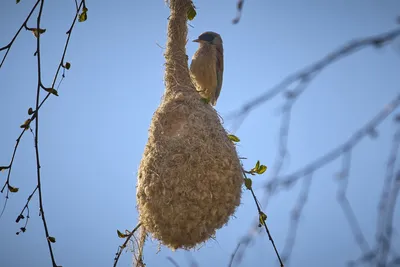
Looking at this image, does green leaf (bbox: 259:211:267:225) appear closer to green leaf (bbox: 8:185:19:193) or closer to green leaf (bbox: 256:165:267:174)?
green leaf (bbox: 256:165:267:174)

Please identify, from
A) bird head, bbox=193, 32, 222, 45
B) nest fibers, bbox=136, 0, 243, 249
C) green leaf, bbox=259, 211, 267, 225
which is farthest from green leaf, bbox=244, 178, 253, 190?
bird head, bbox=193, 32, 222, 45

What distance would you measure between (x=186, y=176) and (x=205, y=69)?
1.25 m

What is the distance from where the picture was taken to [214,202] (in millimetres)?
2258

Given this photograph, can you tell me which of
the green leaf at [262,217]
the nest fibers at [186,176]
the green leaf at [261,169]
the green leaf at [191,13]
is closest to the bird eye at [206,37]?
the green leaf at [191,13]

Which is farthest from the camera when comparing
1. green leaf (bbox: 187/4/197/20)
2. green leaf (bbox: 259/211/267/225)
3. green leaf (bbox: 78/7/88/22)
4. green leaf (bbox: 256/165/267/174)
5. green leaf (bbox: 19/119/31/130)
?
green leaf (bbox: 187/4/197/20)

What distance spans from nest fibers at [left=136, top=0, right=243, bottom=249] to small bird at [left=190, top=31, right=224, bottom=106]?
0.64 meters

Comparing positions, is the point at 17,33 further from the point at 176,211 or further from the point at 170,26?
the point at 170,26

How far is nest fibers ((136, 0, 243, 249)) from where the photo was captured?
2.21 meters

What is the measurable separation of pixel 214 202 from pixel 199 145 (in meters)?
0.30

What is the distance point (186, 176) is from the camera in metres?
2.23

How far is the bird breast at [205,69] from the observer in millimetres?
3256

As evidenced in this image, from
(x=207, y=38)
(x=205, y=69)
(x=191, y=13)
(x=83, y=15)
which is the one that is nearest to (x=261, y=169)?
(x=191, y=13)

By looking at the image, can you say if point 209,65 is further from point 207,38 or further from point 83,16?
point 83,16

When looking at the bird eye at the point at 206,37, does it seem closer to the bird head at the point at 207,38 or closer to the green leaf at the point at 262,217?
the bird head at the point at 207,38
